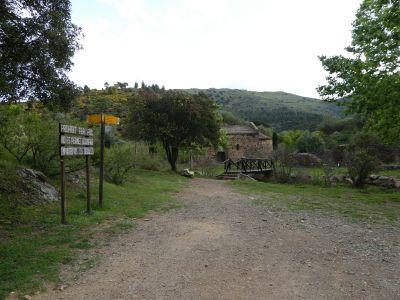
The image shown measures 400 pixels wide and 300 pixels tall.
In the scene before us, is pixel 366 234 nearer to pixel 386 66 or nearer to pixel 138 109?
pixel 386 66

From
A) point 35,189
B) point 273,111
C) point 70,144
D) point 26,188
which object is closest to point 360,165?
point 70,144

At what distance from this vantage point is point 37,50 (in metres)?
7.84

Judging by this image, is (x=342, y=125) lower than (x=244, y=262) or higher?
higher

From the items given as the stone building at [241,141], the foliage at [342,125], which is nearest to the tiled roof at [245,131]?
the stone building at [241,141]

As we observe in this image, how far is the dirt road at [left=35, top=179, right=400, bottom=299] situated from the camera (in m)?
4.15

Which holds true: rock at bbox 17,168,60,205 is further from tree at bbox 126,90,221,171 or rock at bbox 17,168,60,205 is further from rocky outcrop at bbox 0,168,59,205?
tree at bbox 126,90,221,171

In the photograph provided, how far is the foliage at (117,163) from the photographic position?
46.1 ft

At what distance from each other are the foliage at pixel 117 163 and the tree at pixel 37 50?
530cm

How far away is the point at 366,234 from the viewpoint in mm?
7203

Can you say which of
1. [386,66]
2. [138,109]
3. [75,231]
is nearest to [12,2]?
[75,231]

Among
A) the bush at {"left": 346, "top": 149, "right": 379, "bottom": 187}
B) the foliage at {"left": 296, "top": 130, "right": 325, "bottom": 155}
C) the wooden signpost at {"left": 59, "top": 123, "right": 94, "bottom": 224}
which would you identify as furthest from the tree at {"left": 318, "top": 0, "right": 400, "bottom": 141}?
the foliage at {"left": 296, "top": 130, "right": 325, "bottom": 155}

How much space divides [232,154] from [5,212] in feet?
117

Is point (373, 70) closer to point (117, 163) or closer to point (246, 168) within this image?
point (117, 163)

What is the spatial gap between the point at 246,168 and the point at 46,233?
19977 millimetres
